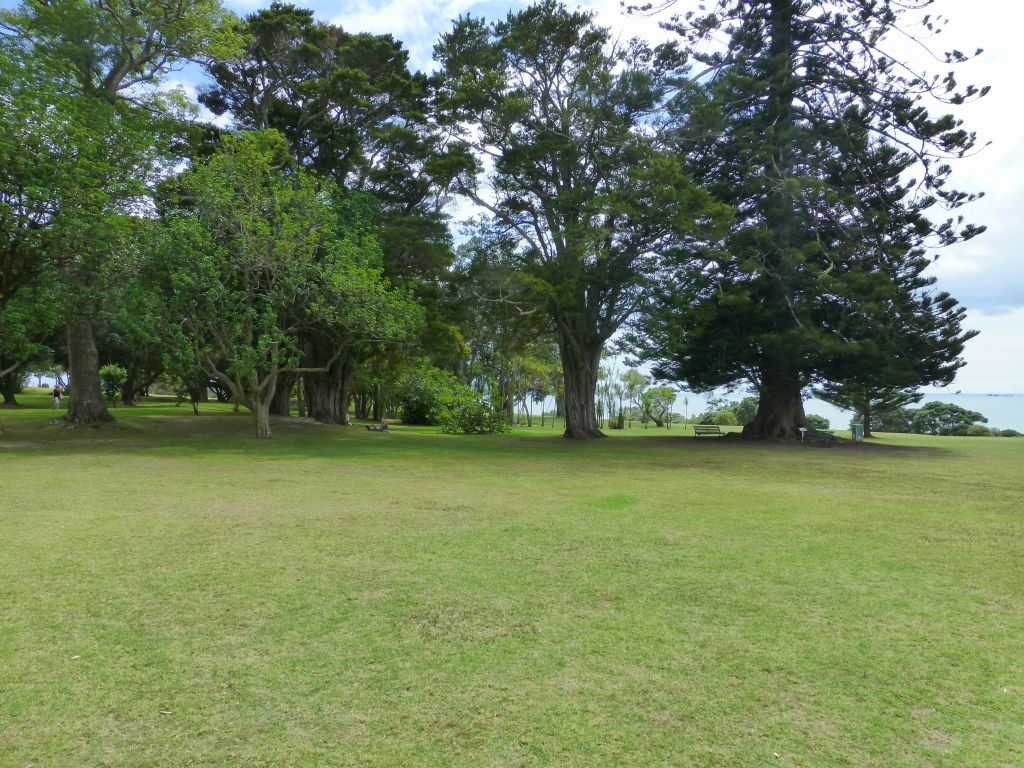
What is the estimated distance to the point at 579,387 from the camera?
25.1 metres

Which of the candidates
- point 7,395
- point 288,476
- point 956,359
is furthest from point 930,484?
point 7,395

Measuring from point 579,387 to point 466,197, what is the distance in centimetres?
841

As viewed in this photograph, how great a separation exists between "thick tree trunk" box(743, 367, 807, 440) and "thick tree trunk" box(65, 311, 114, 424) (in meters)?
22.8

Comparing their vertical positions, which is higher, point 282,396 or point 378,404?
point 282,396

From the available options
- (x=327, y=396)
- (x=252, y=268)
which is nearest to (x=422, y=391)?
(x=327, y=396)

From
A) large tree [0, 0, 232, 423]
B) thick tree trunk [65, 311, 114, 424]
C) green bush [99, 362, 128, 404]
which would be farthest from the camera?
green bush [99, 362, 128, 404]

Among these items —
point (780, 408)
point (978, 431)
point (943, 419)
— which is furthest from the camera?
point (943, 419)

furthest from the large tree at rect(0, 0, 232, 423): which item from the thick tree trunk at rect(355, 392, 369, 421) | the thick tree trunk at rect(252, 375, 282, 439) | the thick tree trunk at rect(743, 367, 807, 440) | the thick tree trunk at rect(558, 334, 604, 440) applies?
the thick tree trunk at rect(355, 392, 369, 421)

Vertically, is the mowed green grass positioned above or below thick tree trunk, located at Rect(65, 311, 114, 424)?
below

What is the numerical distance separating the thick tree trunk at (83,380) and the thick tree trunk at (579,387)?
15.8 m

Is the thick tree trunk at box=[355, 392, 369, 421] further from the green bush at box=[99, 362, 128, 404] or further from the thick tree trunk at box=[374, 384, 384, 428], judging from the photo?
the green bush at box=[99, 362, 128, 404]

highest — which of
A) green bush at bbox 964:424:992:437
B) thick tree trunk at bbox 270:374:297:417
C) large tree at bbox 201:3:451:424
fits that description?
large tree at bbox 201:3:451:424

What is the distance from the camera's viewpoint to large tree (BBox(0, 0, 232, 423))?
52.2 ft

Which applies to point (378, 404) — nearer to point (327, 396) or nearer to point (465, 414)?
point (327, 396)
